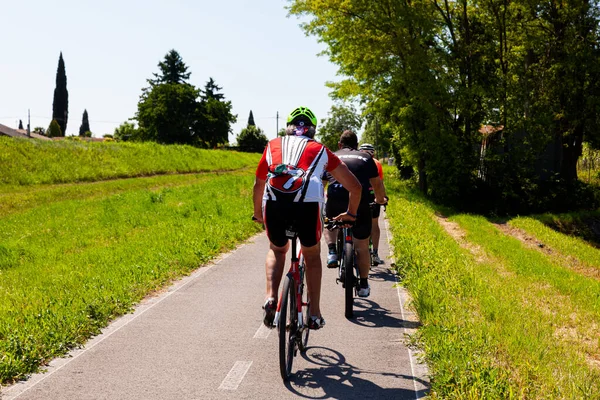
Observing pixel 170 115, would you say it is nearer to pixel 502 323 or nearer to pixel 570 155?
pixel 570 155

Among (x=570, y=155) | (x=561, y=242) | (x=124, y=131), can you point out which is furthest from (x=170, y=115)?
(x=561, y=242)

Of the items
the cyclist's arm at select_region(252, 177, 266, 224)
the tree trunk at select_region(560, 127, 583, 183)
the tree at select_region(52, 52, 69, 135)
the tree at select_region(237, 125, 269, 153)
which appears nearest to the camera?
the cyclist's arm at select_region(252, 177, 266, 224)

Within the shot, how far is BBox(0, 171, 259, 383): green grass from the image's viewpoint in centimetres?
562

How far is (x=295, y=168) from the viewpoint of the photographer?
445 centimetres

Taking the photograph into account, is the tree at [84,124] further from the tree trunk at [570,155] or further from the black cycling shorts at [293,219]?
the black cycling shorts at [293,219]

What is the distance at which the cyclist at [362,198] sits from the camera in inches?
268

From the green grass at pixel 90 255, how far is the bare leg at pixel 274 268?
2057 millimetres

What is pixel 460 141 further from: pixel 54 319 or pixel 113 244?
pixel 54 319

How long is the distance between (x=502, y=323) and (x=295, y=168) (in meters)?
3.24

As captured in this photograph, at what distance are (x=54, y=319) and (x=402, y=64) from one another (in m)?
23.2

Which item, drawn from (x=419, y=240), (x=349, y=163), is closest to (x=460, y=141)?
(x=419, y=240)

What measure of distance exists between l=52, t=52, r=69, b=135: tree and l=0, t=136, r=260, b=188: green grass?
223 feet

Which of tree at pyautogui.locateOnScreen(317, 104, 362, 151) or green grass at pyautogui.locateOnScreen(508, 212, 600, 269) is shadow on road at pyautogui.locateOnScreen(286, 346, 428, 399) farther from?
tree at pyautogui.locateOnScreen(317, 104, 362, 151)

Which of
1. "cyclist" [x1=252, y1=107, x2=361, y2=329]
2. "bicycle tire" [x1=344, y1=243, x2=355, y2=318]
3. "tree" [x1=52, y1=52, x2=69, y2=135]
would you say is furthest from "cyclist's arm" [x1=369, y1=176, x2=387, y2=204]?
"tree" [x1=52, y1=52, x2=69, y2=135]
